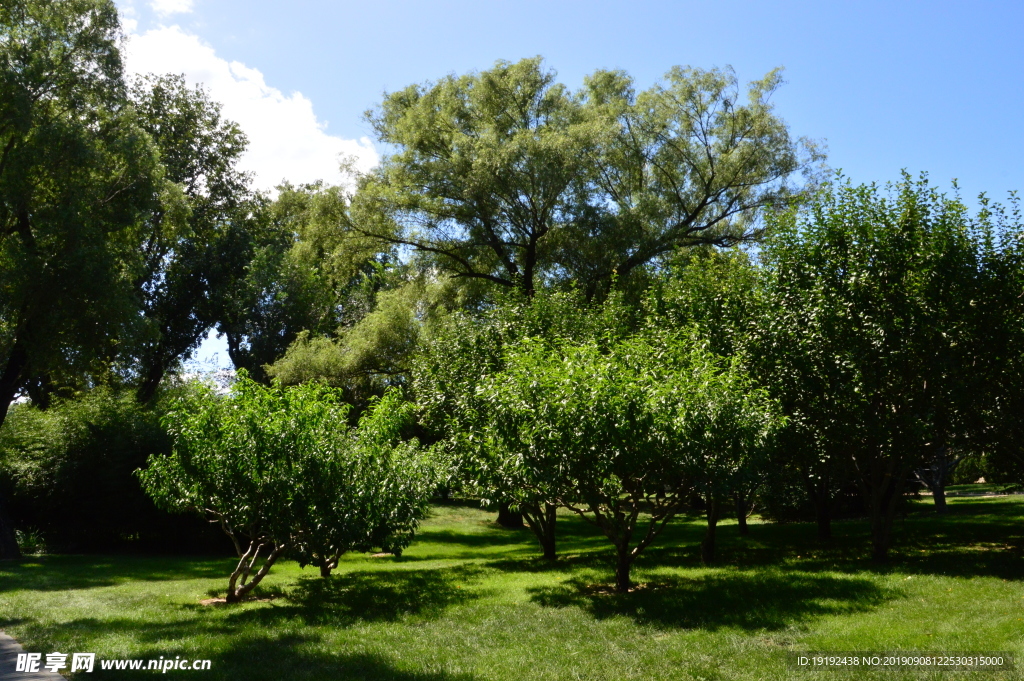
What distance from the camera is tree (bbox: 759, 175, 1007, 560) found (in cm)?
1627

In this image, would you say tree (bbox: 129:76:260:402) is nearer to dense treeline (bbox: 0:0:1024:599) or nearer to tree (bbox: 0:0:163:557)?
dense treeline (bbox: 0:0:1024:599)

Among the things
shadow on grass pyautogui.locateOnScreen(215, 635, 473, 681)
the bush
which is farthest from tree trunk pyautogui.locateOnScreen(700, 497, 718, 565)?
the bush

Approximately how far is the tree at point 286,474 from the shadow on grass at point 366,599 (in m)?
0.90

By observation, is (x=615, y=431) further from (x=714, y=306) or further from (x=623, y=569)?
(x=714, y=306)

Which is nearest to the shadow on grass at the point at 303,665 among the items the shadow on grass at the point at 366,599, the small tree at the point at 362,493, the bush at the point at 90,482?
→ the shadow on grass at the point at 366,599

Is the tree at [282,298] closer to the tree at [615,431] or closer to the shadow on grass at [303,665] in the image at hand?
the tree at [615,431]

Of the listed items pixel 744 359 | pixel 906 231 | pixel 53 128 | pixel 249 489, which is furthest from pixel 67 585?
pixel 906 231

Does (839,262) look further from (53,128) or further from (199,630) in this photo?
(53,128)

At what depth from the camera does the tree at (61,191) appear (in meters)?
21.1

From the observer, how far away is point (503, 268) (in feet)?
104

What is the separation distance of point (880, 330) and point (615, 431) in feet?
23.2

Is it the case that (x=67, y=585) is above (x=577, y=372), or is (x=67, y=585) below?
below

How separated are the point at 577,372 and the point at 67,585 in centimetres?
1262

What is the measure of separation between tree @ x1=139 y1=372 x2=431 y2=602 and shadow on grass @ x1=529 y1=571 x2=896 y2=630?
3.43 meters
